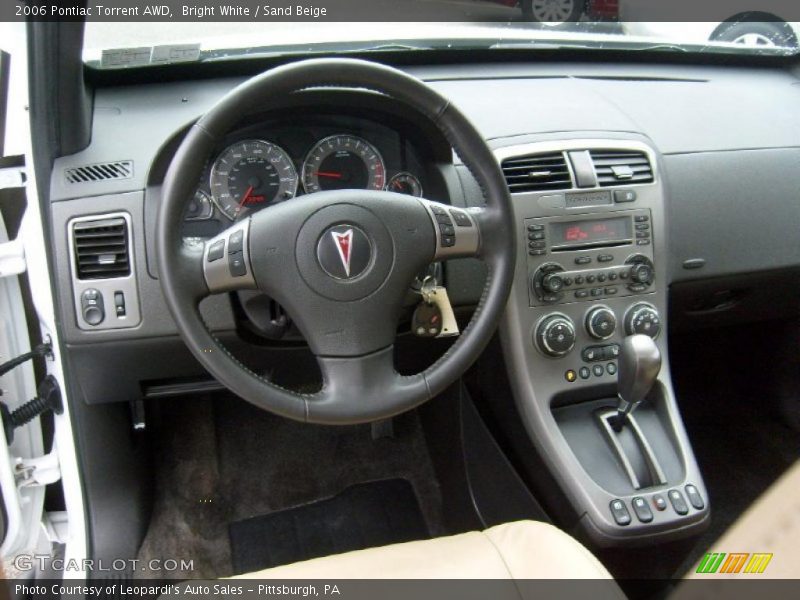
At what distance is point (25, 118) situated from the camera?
4.65ft

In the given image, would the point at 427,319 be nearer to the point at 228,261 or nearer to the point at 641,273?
the point at 228,261

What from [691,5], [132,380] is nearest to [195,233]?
[132,380]

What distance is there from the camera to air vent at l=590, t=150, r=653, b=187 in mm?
1655

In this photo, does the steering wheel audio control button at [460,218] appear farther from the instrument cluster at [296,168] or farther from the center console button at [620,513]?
the center console button at [620,513]

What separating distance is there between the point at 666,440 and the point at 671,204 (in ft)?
1.79

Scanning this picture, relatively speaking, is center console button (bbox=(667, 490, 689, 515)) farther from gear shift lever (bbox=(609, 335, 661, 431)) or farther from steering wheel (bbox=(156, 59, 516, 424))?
steering wheel (bbox=(156, 59, 516, 424))

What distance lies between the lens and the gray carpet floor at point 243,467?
209 cm

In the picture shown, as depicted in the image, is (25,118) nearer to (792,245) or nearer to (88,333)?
(88,333)

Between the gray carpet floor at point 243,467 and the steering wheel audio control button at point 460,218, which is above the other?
the steering wheel audio control button at point 460,218

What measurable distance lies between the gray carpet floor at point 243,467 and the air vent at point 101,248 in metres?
0.83

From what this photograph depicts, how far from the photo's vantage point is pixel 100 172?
4.82ft

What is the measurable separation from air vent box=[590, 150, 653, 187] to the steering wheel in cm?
45

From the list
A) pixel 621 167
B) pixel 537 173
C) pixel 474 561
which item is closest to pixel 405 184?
pixel 537 173

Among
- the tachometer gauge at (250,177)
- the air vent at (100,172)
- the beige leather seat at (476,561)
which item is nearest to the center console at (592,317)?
the beige leather seat at (476,561)
